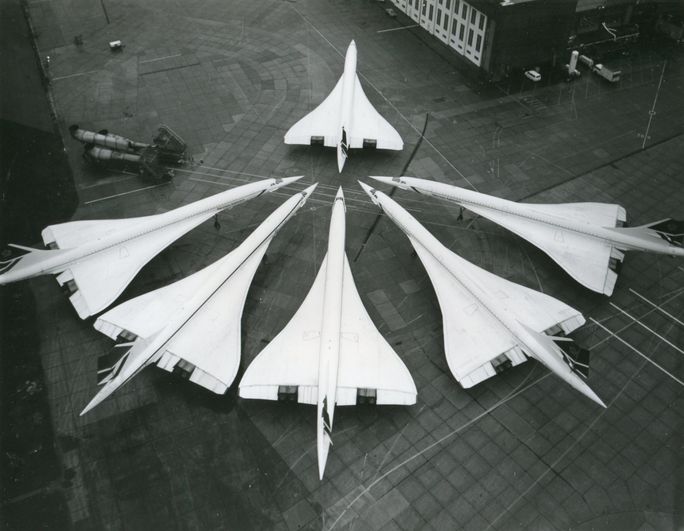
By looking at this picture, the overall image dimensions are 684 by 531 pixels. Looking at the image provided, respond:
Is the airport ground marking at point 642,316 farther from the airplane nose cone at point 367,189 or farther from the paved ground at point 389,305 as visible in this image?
the airplane nose cone at point 367,189

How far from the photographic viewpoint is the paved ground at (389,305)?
26.3 meters

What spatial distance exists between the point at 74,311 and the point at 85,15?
4807 cm

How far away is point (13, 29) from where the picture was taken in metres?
60.7

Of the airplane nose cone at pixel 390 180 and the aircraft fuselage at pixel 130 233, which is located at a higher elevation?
the aircraft fuselage at pixel 130 233

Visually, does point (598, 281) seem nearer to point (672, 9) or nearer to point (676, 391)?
point (676, 391)

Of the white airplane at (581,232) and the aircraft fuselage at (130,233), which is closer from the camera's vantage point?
the aircraft fuselage at (130,233)

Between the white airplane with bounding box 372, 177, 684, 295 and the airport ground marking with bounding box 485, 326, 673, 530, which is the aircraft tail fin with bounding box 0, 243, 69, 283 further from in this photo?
the airport ground marking with bounding box 485, 326, 673, 530

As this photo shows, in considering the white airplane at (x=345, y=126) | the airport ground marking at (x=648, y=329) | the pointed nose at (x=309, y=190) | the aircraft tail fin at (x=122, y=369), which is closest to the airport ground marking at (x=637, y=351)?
the airport ground marking at (x=648, y=329)

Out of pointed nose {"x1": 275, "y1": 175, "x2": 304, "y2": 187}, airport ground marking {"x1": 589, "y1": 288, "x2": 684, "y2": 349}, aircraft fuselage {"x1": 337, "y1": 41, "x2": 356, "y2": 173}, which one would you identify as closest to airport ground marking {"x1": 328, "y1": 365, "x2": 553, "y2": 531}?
airport ground marking {"x1": 589, "y1": 288, "x2": 684, "y2": 349}

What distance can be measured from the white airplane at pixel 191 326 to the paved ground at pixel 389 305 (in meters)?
2.29

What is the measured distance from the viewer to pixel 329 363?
90.6 feet

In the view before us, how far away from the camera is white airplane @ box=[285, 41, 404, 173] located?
4372 cm

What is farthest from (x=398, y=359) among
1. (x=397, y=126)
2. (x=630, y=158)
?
(x=630, y=158)

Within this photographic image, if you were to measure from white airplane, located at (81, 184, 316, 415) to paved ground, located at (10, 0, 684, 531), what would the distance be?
2.29 m
